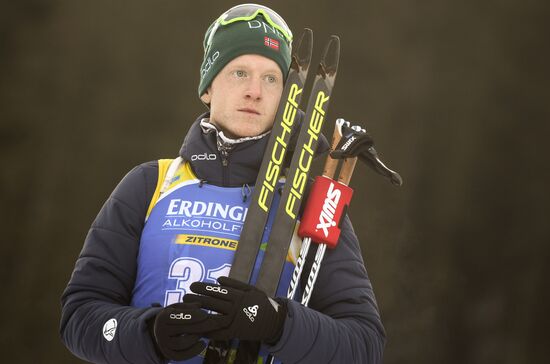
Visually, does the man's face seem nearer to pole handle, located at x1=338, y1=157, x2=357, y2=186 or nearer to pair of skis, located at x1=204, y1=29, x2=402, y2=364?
pair of skis, located at x1=204, y1=29, x2=402, y2=364

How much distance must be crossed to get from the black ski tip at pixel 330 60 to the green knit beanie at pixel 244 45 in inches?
3.1

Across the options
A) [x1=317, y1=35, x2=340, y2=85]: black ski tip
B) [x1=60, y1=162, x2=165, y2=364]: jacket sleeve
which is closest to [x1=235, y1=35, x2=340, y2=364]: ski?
Result: [x1=317, y1=35, x2=340, y2=85]: black ski tip

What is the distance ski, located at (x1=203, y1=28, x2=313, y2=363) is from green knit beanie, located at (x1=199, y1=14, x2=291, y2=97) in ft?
0.12

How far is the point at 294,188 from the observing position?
1700 millimetres

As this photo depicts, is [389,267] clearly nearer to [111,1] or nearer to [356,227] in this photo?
[356,227]

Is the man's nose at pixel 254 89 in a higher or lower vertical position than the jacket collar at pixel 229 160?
higher

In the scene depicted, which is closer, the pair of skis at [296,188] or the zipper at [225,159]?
the pair of skis at [296,188]

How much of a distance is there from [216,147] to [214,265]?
276 mm

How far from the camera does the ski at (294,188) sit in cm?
161

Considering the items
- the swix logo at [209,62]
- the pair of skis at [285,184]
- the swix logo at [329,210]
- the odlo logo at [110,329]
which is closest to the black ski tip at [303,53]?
the pair of skis at [285,184]

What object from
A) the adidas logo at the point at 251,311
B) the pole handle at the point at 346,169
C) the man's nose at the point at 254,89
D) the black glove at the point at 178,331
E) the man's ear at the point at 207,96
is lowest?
the black glove at the point at 178,331

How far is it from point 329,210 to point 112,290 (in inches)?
18.7

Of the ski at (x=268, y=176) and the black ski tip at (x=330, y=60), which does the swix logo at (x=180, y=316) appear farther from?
the black ski tip at (x=330, y=60)

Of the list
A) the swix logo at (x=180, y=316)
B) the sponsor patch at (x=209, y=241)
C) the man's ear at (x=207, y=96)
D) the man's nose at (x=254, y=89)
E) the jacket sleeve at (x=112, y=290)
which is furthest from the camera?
the man's ear at (x=207, y=96)
